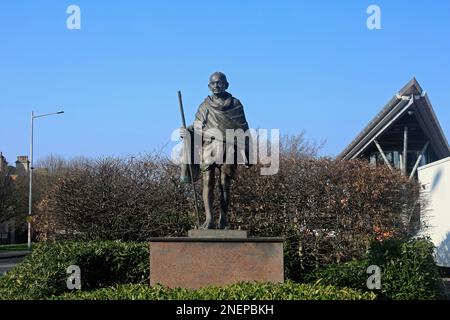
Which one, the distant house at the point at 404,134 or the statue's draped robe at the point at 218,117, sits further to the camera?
the distant house at the point at 404,134

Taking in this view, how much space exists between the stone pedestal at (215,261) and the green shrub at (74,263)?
1.48 metres

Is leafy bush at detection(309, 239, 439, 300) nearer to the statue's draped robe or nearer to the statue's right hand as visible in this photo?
the statue's draped robe

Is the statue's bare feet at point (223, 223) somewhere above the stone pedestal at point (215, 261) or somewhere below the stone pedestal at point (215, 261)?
above

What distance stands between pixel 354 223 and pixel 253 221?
2.17 meters

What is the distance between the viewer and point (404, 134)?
23.2 meters

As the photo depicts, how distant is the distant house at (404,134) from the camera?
21.1 metres

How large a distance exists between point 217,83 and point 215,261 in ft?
8.48

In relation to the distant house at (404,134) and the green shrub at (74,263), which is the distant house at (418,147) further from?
the green shrub at (74,263)

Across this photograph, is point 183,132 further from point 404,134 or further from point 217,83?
point 404,134

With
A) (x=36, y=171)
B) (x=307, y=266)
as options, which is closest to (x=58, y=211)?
(x=307, y=266)

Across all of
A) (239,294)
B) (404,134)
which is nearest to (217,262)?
(239,294)

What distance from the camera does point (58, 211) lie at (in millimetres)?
13703

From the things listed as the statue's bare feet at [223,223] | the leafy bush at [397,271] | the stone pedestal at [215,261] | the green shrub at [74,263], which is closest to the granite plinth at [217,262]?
the stone pedestal at [215,261]
